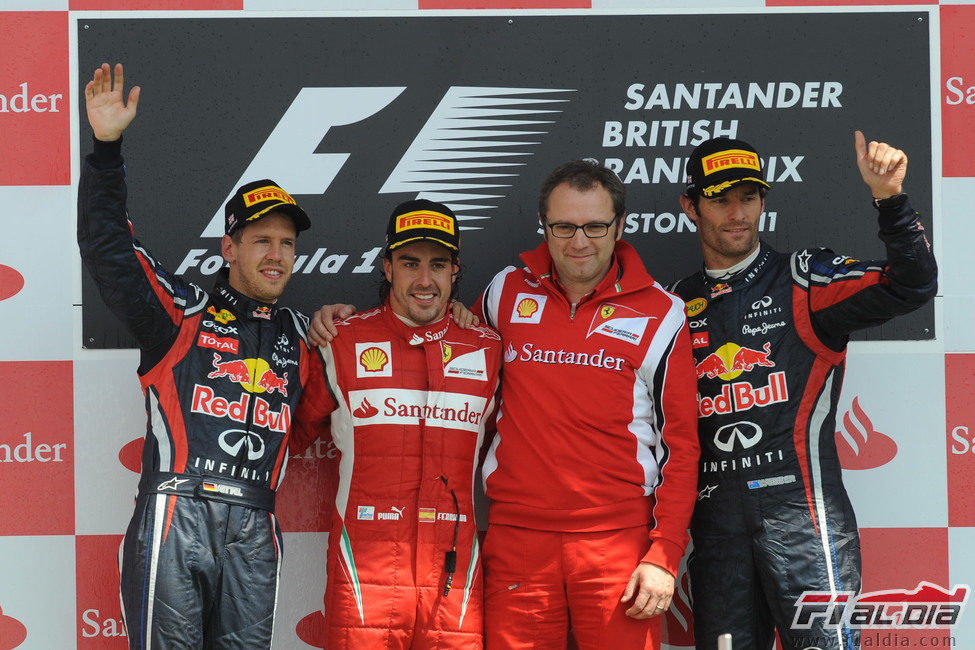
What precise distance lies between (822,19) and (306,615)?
9.01ft

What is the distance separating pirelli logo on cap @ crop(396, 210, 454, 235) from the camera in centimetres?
272

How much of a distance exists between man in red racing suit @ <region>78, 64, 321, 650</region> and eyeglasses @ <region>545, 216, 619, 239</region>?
80 centimetres

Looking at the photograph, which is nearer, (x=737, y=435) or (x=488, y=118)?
(x=737, y=435)

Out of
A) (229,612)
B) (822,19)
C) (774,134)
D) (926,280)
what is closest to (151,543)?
(229,612)

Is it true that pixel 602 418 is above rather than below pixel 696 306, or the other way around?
below

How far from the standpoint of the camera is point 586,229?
273cm

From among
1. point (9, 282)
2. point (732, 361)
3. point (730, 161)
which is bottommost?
point (732, 361)

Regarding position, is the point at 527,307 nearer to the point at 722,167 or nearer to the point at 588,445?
the point at 588,445

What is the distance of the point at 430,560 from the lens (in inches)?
102

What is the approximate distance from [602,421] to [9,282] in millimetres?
2051

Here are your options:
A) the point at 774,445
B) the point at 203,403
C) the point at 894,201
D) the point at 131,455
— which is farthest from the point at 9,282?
the point at 894,201

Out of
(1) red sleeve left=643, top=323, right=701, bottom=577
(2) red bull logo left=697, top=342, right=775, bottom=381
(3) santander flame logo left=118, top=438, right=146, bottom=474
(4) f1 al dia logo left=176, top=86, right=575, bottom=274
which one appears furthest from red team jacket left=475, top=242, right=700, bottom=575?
(3) santander flame logo left=118, top=438, right=146, bottom=474

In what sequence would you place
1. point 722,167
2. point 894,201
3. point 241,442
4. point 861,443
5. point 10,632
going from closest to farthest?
1. point 894,201
2. point 241,442
3. point 722,167
4. point 10,632
5. point 861,443

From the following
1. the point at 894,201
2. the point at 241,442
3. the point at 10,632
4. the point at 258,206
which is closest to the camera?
the point at 894,201
